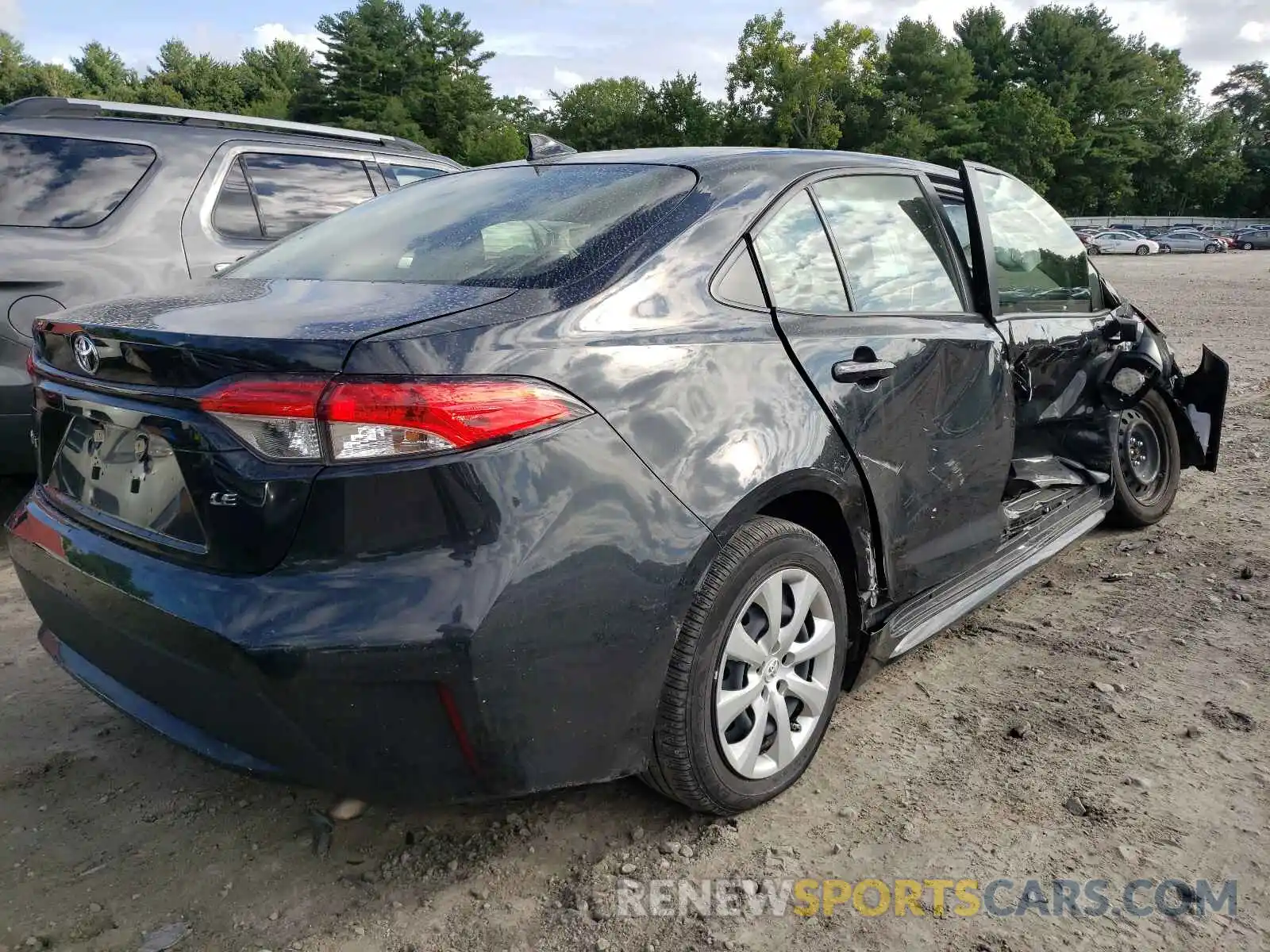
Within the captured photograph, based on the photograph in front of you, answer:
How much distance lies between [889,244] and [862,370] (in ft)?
1.96

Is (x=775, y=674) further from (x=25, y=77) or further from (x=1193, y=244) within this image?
(x=25, y=77)

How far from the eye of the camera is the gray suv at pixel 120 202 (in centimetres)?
391

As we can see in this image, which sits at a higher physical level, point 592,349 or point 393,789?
point 592,349

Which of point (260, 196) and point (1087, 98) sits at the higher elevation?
point (1087, 98)

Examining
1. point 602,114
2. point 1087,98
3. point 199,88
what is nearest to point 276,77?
point 199,88

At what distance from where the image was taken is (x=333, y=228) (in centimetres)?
290

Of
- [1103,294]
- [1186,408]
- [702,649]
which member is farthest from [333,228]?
[1186,408]

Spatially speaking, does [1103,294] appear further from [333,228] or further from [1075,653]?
[333,228]

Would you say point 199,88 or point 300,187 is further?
point 199,88

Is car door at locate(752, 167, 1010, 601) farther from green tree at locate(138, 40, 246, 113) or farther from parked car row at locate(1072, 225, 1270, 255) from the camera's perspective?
green tree at locate(138, 40, 246, 113)

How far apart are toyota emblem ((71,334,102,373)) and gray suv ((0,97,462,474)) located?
1.59 m

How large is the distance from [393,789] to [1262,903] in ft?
5.97

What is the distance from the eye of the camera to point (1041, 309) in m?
3.62

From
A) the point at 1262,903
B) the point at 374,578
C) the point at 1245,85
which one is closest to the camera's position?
the point at 374,578
